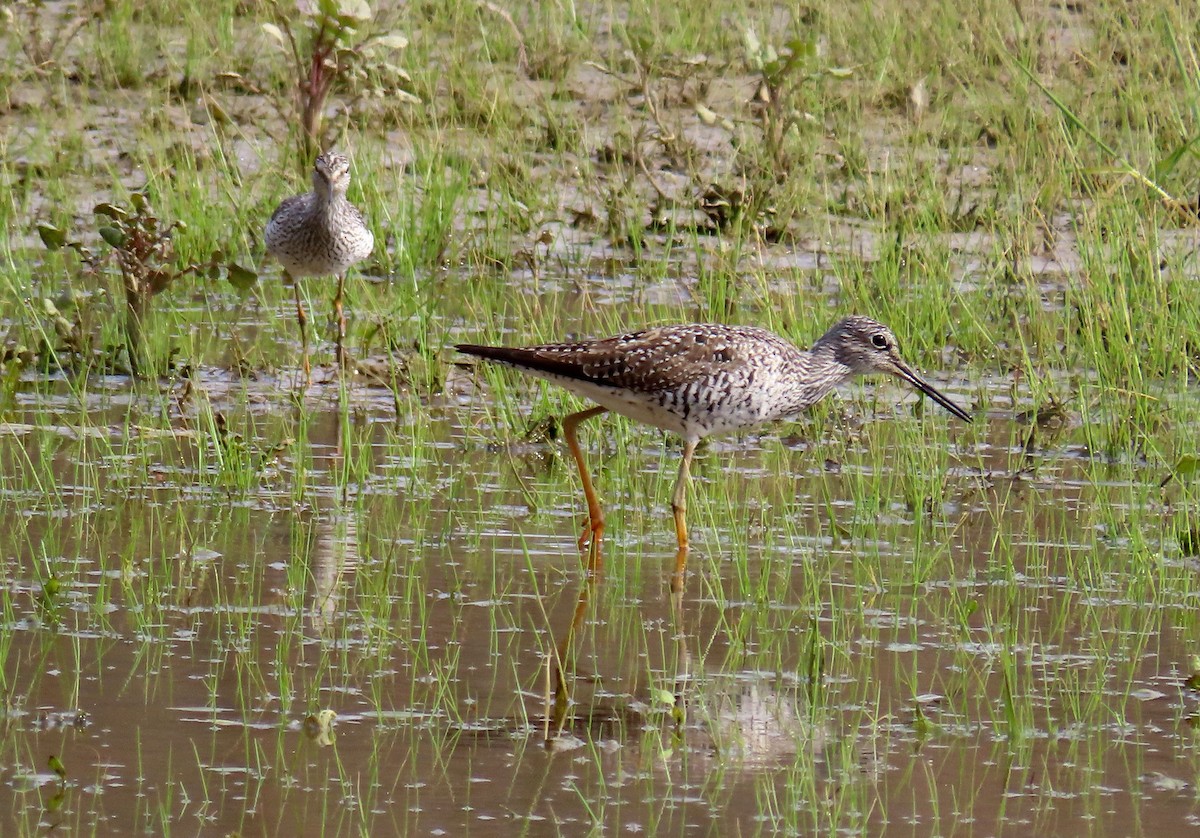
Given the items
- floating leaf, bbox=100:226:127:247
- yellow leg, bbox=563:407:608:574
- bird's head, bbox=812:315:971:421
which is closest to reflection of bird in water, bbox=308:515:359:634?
yellow leg, bbox=563:407:608:574

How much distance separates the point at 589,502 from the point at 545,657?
1648 mm

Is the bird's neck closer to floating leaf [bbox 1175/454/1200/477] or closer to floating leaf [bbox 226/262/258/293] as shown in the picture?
floating leaf [bbox 1175/454/1200/477]

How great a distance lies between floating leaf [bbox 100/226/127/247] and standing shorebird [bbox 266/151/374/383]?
2.89 feet

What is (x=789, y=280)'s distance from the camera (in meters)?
9.70

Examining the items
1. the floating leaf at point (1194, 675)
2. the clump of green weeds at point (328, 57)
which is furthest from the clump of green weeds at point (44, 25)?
the floating leaf at point (1194, 675)

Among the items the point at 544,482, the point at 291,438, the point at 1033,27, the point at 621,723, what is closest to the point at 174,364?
the point at 291,438

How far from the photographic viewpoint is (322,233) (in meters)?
8.78

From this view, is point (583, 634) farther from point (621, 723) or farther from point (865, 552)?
point (865, 552)

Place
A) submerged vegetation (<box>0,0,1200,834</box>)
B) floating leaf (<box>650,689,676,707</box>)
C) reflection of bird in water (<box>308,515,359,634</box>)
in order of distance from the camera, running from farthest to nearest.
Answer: reflection of bird in water (<box>308,515,359,634</box>) < floating leaf (<box>650,689,676,707</box>) < submerged vegetation (<box>0,0,1200,834</box>)

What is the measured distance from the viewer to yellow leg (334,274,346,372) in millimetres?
8227

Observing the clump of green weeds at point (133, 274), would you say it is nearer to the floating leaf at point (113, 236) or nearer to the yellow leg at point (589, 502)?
the floating leaf at point (113, 236)

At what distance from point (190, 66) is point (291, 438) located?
5787mm

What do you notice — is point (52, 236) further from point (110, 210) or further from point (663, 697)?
point (663, 697)

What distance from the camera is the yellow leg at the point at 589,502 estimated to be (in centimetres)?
628
